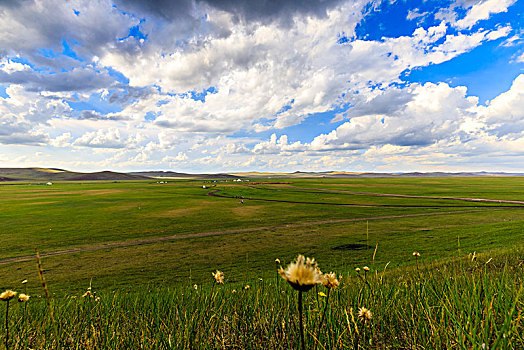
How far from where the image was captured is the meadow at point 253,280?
2.10 metres

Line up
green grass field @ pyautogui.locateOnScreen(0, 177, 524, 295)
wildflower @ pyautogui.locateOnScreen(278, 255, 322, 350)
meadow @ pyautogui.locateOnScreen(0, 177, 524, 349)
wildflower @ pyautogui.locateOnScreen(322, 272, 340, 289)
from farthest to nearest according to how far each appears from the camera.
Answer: green grass field @ pyautogui.locateOnScreen(0, 177, 524, 295) < meadow @ pyautogui.locateOnScreen(0, 177, 524, 349) < wildflower @ pyautogui.locateOnScreen(322, 272, 340, 289) < wildflower @ pyautogui.locateOnScreen(278, 255, 322, 350)

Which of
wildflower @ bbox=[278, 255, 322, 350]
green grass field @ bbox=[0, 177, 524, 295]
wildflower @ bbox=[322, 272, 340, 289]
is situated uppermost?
wildflower @ bbox=[278, 255, 322, 350]

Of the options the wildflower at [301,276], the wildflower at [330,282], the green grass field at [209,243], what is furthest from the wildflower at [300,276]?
the green grass field at [209,243]

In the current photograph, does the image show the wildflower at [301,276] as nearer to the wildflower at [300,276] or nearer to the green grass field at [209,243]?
the wildflower at [300,276]

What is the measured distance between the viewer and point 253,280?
43.8ft

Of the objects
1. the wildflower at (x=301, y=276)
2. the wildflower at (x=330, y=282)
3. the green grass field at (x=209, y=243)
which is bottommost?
the green grass field at (x=209, y=243)

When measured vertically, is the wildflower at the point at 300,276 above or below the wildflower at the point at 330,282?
above

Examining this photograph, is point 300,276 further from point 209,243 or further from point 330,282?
point 209,243

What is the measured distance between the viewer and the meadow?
6.90ft

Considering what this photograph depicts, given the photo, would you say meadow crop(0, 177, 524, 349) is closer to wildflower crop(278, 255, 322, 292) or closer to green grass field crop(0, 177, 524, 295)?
green grass field crop(0, 177, 524, 295)

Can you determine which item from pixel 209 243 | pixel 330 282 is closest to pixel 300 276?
pixel 330 282

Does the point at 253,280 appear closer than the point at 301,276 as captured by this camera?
No

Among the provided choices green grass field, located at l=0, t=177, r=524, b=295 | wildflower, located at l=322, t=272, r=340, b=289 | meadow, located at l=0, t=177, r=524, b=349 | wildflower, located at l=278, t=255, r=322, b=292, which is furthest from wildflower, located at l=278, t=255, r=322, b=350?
green grass field, located at l=0, t=177, r=524, b=295

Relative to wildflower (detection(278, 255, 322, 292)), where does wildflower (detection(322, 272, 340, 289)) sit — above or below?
below
